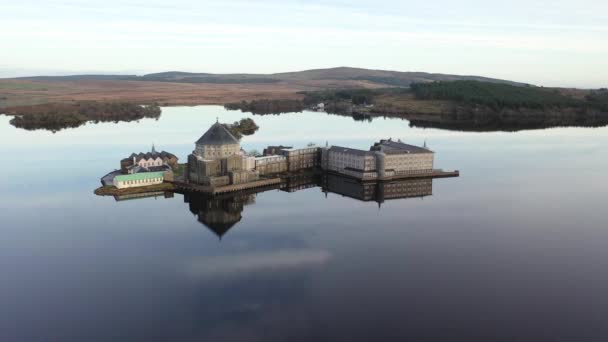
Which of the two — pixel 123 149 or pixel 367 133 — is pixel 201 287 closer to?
pixel 123 149

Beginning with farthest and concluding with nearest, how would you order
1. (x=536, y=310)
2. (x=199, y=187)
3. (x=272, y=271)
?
(x=199, y=187), (x=272, y=271), (x=536, y=310)

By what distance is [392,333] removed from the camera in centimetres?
1148

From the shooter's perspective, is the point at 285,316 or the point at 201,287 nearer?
the point at 285,316

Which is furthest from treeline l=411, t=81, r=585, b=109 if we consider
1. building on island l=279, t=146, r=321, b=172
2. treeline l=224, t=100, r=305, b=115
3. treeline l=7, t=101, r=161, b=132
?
building on island l=279, t=146, r=321, b=172

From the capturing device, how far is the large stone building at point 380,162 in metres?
27.5

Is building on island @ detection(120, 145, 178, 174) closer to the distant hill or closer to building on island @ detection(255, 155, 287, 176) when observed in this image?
building on island @ detection(255, 155, 287, 176)

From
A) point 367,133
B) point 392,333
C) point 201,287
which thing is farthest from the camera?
point 367,133

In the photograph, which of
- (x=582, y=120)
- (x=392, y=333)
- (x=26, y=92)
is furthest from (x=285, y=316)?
(x=26, y=92)

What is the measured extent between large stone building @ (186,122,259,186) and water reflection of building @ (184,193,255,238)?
1264mm

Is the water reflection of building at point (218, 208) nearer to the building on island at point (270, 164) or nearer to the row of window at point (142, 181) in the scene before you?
the row of window at point (142, 181)

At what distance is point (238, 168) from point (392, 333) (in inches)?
609

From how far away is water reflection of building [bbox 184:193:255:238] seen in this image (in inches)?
746

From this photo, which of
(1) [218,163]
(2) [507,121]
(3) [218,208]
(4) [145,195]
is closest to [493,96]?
(2) [507,121]

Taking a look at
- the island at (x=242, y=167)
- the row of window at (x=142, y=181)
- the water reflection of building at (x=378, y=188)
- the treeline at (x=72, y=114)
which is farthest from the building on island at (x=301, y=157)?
the treeline at (x=72, y=114)
